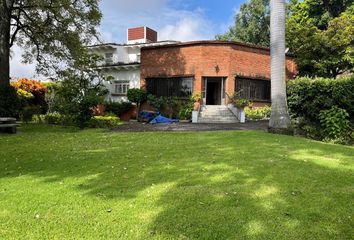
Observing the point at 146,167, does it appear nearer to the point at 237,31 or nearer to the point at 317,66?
the point at 317,66

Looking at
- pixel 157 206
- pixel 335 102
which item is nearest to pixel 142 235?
pixel 157 206

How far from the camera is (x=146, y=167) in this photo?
249 inches

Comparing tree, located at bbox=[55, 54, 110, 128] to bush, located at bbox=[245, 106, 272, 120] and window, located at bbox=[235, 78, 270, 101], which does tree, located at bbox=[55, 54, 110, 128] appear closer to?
bush, located at bbox=[245, 106, 272, 120]

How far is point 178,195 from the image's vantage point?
15.0 feet

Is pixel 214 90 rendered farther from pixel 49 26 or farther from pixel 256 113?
pixel 49 26

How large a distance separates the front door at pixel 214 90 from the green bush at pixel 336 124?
957cm

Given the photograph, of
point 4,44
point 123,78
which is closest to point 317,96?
point 4,44

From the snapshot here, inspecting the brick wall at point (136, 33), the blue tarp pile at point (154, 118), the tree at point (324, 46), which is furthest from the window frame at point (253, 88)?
the brick wall at point (136, 33)

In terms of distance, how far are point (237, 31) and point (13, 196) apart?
37.6m

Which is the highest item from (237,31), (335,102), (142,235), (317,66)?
(237,31)

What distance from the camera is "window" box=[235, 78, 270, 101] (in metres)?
22.9

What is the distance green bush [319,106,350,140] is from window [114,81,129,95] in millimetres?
17595

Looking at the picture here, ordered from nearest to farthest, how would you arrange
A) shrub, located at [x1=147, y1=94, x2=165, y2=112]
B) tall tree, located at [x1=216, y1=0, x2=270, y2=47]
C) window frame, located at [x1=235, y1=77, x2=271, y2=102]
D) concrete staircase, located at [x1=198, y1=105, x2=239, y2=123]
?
concrete staircase, located at [x1=198, y1=105, x2=239, y2=123], shrub, located at [x1=147, y1=94, x2=165, y2=112], window frame, located at [x1=235, y1=77, x2=271, y2=102], tall tree, located at [x1=216, y1=0, x2=270, y2=47]

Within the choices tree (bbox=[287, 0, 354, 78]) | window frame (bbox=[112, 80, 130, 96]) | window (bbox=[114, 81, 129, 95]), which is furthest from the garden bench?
tree (bbox=[287, 0, 354, 78])
